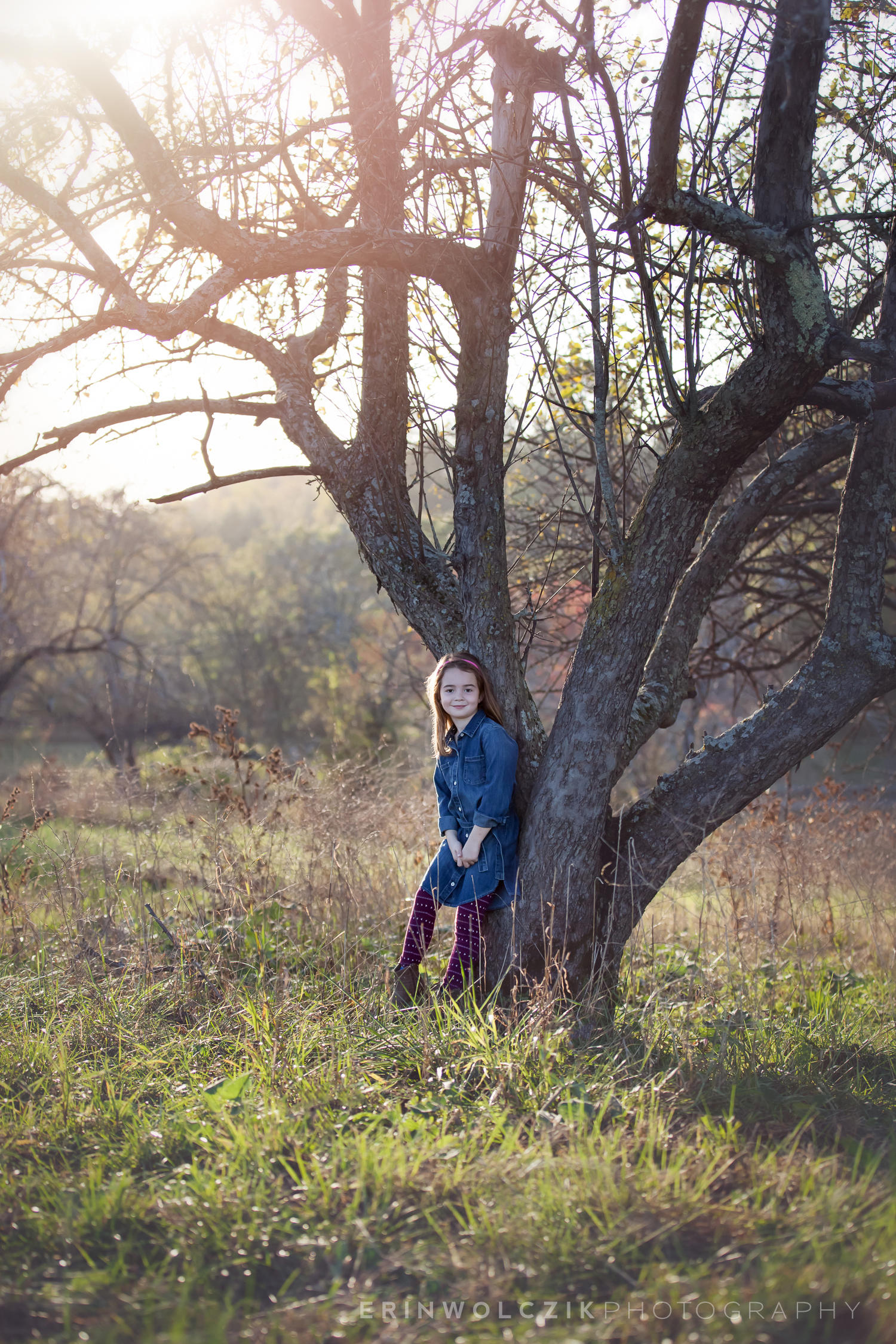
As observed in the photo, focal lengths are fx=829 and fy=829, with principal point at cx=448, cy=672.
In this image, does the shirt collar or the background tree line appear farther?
the background tree line

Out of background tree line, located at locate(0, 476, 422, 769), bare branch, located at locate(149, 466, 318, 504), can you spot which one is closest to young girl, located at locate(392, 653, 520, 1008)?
bare branch, located at locate(149, 466, 318, 504)

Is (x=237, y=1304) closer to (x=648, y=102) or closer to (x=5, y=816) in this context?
(x=5, y=816)

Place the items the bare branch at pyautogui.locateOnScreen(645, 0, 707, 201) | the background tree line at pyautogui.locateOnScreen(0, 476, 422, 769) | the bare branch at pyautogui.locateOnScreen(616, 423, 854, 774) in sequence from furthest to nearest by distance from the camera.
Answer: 1. the background tree line at pyautogui.locateOnScreen(0, 476, 422, 769)
2. the bare branch at pyautogui.locateOnScreen(616, 423, 854, 774)
3. the bare branch at pyautogui.locateOnScreen(645, 0, 707, 201)

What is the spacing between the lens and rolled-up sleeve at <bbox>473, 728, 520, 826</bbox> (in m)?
3.38

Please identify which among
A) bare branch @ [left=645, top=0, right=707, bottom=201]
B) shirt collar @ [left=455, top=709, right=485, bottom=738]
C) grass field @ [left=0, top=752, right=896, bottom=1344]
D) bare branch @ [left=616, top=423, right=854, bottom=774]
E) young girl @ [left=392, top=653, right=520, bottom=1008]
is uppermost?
bare branch @ [left=645, top=0, right=707, bottom=201]

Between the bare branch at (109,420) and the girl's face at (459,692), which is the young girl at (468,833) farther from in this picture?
the bare branch at (109,420)

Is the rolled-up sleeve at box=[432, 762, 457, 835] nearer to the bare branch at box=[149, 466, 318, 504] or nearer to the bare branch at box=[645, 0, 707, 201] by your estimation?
the bare branch at box=[149, 466, 318, 504]

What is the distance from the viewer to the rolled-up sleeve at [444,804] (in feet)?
11.8

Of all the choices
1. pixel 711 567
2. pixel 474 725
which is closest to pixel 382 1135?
pixel 474 725

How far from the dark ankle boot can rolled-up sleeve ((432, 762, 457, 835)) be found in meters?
0.60

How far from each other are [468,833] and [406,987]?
689 mm

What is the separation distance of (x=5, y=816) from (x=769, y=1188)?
3.90 meters

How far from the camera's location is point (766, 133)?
308 cm

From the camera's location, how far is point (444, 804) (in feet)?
12.2
